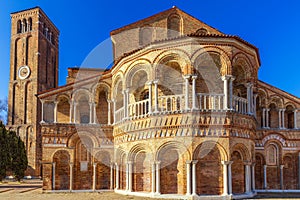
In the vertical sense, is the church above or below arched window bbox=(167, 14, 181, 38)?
below

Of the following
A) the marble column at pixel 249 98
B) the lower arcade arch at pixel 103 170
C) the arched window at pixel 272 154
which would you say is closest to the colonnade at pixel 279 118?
the arched window at pixel 272 154

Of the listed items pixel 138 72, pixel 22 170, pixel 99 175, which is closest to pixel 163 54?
pixel 138 72

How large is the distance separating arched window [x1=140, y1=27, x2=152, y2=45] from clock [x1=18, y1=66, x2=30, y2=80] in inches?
1124

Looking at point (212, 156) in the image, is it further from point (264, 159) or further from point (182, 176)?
point (264, 159)

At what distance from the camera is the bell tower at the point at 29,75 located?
43.9 m

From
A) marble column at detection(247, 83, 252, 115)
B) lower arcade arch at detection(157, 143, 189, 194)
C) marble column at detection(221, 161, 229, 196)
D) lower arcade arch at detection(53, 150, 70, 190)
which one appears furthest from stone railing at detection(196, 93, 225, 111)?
lower arcade arch at detection(53, 150, 70, 190)

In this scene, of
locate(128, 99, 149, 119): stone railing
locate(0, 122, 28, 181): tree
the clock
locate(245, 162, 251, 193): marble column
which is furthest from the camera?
the clock

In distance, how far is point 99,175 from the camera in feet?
66.4

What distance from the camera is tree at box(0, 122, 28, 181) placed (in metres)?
30.8

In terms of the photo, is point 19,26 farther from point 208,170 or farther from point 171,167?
point 208,170

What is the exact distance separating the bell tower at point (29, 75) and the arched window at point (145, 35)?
26.6 m

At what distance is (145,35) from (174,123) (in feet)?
25.9

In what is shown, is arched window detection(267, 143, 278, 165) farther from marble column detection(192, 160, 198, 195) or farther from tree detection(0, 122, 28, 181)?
tree detection(0, 122, 28, 181)

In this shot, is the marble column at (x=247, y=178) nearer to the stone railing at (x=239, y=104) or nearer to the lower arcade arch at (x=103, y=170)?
the stone railing at (x=239, y=104)
